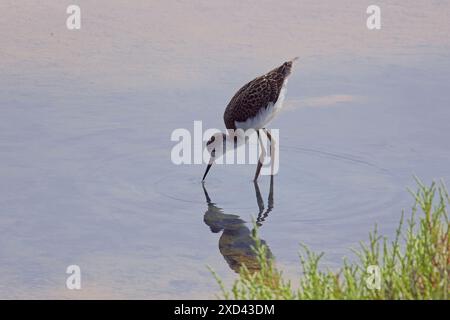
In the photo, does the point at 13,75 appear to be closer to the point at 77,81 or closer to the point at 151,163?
the point at 77,81

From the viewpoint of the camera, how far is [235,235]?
10.3m

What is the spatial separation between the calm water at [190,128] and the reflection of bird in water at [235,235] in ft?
0.07

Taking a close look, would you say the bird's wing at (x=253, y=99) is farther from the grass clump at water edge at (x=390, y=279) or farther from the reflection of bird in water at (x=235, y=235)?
the grass clump at water edge at (x=390, y=279)

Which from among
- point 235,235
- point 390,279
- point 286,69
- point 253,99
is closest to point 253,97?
point 253,99

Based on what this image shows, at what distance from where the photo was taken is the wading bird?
1220 cm

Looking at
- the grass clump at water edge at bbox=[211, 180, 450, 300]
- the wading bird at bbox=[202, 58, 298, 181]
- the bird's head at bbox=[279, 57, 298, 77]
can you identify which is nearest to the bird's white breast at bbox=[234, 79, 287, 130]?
the wading bird at bbox=[202, 58, 298, 181]

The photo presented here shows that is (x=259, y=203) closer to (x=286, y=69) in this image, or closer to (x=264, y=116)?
(x=264, y=116)

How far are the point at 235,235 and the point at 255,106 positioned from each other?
7.64 ft

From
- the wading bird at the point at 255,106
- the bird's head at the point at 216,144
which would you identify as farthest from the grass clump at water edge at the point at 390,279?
the wading bird at the point at 255,106

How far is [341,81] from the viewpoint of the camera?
13812 mm

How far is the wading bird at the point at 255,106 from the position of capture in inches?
480

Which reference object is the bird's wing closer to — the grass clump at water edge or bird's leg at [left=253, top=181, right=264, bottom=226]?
bird's leg at [left=253, top=181, right=264, bottom=226]

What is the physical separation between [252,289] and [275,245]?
2753 mm
